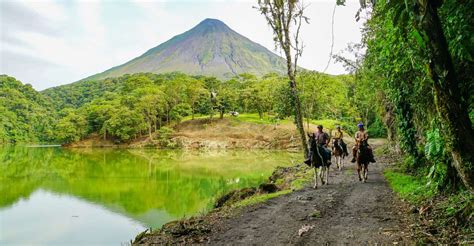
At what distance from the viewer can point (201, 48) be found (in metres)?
173

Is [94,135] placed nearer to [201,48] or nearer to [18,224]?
[18,224]

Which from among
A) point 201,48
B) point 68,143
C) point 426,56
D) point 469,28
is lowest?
point 68,143

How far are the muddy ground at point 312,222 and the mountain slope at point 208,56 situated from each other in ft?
443

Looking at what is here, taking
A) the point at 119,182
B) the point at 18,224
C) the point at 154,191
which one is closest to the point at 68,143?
the point at 119,182

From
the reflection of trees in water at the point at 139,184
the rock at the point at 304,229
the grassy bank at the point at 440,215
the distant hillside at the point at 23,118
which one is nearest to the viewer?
the grassy bank at the point at 440,215

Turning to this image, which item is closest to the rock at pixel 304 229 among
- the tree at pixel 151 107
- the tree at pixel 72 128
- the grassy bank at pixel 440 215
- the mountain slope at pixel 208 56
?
the grassy bank at pixel 440 215

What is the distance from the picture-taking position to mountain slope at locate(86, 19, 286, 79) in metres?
155

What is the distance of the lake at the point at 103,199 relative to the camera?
532 inches

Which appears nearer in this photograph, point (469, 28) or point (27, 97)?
point (469, 28)

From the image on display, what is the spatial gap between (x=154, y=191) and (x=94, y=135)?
5195 cm

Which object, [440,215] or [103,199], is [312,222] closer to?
[440,215]

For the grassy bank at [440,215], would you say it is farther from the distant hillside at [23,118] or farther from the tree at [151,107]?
the distant hillside at [23,118]

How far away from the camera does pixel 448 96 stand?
3.74 metres

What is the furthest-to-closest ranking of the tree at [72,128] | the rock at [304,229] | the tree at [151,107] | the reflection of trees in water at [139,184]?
the tree at [72,128]
the tree at [151,107]
the reflection of trees in water at [139,184]
the rock at [304,229]
